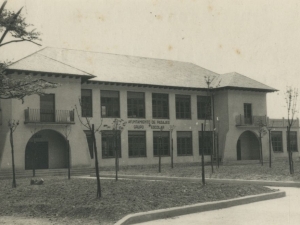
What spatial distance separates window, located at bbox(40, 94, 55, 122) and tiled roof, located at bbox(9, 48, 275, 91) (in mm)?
2083

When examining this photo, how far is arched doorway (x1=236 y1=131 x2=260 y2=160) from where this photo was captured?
→ 4066cm

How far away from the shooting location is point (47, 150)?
31.4 metres

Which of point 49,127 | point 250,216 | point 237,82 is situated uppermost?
point 237,82

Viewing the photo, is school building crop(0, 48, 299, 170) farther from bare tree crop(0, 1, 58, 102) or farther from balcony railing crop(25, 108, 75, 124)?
bare tree crop(0, 1, 58, 102)

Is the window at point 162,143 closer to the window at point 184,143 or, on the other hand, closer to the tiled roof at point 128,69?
the window at point 184,143

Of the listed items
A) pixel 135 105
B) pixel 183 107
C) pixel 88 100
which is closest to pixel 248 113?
pixel 183 107

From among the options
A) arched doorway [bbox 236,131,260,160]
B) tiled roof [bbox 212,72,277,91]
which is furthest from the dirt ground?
arched doorway [bbox 236,131,260,160]

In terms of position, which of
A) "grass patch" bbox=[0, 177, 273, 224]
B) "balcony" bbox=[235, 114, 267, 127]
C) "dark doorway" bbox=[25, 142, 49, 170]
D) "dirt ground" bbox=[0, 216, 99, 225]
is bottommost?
"dirt ground" bbox=[0, 216, 99, 225]

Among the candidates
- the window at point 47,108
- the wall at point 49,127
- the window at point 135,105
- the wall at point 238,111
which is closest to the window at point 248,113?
the wall at point 238,111

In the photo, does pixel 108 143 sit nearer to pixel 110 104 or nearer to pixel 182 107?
pixel 110 104

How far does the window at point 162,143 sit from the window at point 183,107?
2.09 m

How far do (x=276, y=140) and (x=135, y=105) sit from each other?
17.6 metres

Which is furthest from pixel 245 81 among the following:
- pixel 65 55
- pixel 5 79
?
pixel 5 79

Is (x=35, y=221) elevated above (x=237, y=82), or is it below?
below
